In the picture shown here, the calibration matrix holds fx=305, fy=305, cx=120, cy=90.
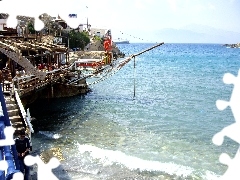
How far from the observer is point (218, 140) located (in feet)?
58.7

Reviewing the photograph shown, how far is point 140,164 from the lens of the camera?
45.6 ft

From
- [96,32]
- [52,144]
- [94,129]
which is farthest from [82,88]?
[96,32]

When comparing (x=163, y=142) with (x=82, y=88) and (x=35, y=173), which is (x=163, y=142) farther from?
(x=82, y=88)

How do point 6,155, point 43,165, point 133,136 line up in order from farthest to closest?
point 133,136 < point 43,165 < point 6,155

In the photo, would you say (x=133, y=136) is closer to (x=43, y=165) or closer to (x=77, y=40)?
(x=43, y=165)

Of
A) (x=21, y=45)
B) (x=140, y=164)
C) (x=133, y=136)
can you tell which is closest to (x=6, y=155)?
(x=140, y=164)

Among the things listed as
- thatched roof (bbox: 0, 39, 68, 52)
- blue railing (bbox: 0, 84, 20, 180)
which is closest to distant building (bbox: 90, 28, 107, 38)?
thatched roof (bbox: 0, 39, 68, 52)

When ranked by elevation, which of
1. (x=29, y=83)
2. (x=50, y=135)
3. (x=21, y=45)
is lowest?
(x=50, y=135)

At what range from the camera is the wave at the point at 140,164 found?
43.1ft

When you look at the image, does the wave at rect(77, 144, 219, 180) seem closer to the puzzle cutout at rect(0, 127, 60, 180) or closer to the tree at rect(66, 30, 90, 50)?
the puzzle cutout at rect(0, 127, 60, 180)

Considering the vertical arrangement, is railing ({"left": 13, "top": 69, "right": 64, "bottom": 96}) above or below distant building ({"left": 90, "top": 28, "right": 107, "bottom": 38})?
below

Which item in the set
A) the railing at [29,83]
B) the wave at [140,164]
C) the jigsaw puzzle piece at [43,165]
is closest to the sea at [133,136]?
the wave at [140,164]

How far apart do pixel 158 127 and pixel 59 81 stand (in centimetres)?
1055

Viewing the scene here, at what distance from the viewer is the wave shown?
13.1 m
